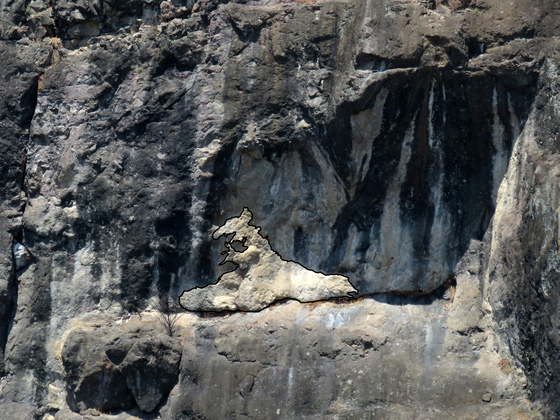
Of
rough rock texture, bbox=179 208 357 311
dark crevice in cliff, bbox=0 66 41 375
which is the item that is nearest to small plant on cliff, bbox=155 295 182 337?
rough rock texture, bbox=179 208 357 311

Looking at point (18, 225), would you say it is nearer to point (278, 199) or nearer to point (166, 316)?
point (166, 316)

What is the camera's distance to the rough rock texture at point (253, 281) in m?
7.00

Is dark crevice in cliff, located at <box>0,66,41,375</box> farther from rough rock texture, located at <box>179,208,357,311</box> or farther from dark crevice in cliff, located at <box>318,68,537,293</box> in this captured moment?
dark crevice in cliff, located at <box>318,68,537,293</box>

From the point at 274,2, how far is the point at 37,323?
141 inches

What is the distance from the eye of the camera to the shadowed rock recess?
6000 mm

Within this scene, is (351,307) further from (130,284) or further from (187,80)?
(187,80)

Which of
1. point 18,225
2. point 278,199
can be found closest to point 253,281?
point 278,199

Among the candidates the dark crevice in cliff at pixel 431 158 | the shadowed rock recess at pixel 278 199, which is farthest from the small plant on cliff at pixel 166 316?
the dark crevice in cliff at pixel 431 158

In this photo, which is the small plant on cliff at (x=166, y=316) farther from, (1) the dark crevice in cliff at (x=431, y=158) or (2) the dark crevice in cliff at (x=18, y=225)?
(1) the dark crevice in cliff at (x=431, y=158)

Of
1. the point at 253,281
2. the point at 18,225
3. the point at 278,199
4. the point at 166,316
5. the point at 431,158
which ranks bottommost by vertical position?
the point at 166,316

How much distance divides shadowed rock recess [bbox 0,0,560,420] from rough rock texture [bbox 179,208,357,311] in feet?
0.19

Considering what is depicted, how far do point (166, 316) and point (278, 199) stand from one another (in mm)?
1496

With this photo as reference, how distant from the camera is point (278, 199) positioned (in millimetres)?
6902

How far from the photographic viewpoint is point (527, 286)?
19.1 ft
